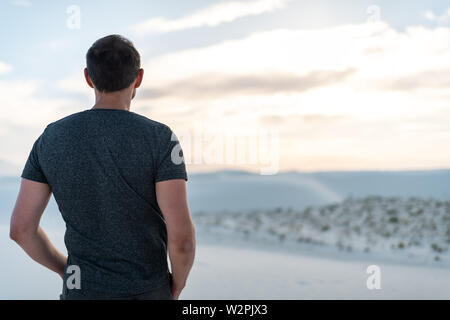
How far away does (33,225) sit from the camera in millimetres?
2205

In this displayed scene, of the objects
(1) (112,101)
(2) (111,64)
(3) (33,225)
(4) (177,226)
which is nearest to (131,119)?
(1) (112,101)

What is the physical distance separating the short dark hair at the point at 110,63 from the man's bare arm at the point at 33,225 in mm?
519

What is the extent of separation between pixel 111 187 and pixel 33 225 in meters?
0.54

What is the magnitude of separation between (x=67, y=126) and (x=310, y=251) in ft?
23.8

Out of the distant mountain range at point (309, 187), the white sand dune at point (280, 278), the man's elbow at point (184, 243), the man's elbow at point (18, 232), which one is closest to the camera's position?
the man's elbow at point (184, 243)

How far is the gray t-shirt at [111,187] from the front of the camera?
6.29 ft

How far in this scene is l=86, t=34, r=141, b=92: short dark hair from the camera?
2000 millimetres

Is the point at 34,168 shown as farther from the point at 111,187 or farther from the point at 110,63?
the point at 110,63

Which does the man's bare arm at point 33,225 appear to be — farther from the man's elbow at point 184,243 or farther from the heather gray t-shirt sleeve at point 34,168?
the man's elbow at point 184,243

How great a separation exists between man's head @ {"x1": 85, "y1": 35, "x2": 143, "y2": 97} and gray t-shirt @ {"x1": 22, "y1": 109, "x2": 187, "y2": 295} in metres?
0.13

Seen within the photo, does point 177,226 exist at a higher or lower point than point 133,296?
higher

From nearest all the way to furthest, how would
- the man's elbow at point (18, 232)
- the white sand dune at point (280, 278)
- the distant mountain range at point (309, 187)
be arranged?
the man's elbow at point (18, 232)
the white sand dune at point (280, 278)
the distant mountain range at point (309, 187)

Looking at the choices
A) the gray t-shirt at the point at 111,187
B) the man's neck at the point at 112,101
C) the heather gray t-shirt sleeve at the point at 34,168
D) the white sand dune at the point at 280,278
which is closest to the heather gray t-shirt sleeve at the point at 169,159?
the gray t-shirt at the point at 111,187
